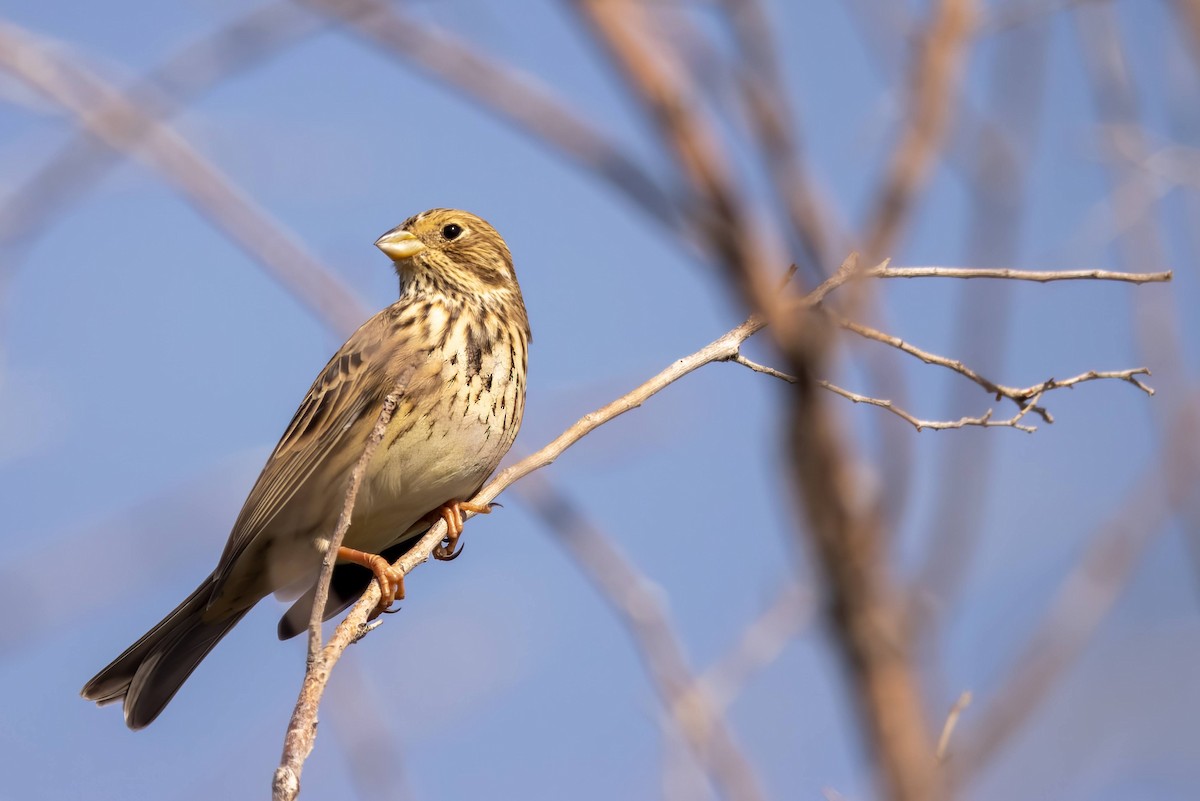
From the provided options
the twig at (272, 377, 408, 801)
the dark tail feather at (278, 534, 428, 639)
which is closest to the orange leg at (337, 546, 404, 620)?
the dark tail feather at (278, 534, 428, 639)

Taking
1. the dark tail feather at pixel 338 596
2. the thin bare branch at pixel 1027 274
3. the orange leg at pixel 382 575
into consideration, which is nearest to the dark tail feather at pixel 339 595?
the dark tail feather at pixel 338 596

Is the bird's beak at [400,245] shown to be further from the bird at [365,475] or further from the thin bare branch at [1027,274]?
the thin bare branch at [1027,274]

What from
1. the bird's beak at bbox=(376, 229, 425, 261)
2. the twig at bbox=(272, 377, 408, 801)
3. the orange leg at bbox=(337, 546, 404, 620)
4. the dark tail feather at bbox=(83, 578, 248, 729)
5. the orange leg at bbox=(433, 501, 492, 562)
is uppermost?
the bird's beak at bbox=(376, 229, 425, 261)

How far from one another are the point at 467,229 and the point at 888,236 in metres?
4.24

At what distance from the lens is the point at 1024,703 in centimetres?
199

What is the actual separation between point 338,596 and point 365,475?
834 millimetres

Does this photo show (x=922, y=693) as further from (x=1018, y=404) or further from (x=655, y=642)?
(x=1018, y=404)

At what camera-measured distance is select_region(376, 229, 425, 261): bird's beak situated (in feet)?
18.3

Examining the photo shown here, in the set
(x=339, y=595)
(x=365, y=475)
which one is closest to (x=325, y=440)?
(x=365, y=475)

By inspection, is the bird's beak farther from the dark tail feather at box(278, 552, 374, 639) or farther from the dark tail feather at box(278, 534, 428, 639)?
the dark tail feather at box(278, 552, 374, 639)

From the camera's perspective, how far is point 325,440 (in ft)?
16.0

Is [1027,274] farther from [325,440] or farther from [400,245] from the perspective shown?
[400,245]

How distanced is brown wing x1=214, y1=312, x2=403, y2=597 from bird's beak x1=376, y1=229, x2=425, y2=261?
0.51 meters

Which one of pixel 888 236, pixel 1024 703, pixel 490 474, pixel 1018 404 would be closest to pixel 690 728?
pixel 1024 703
